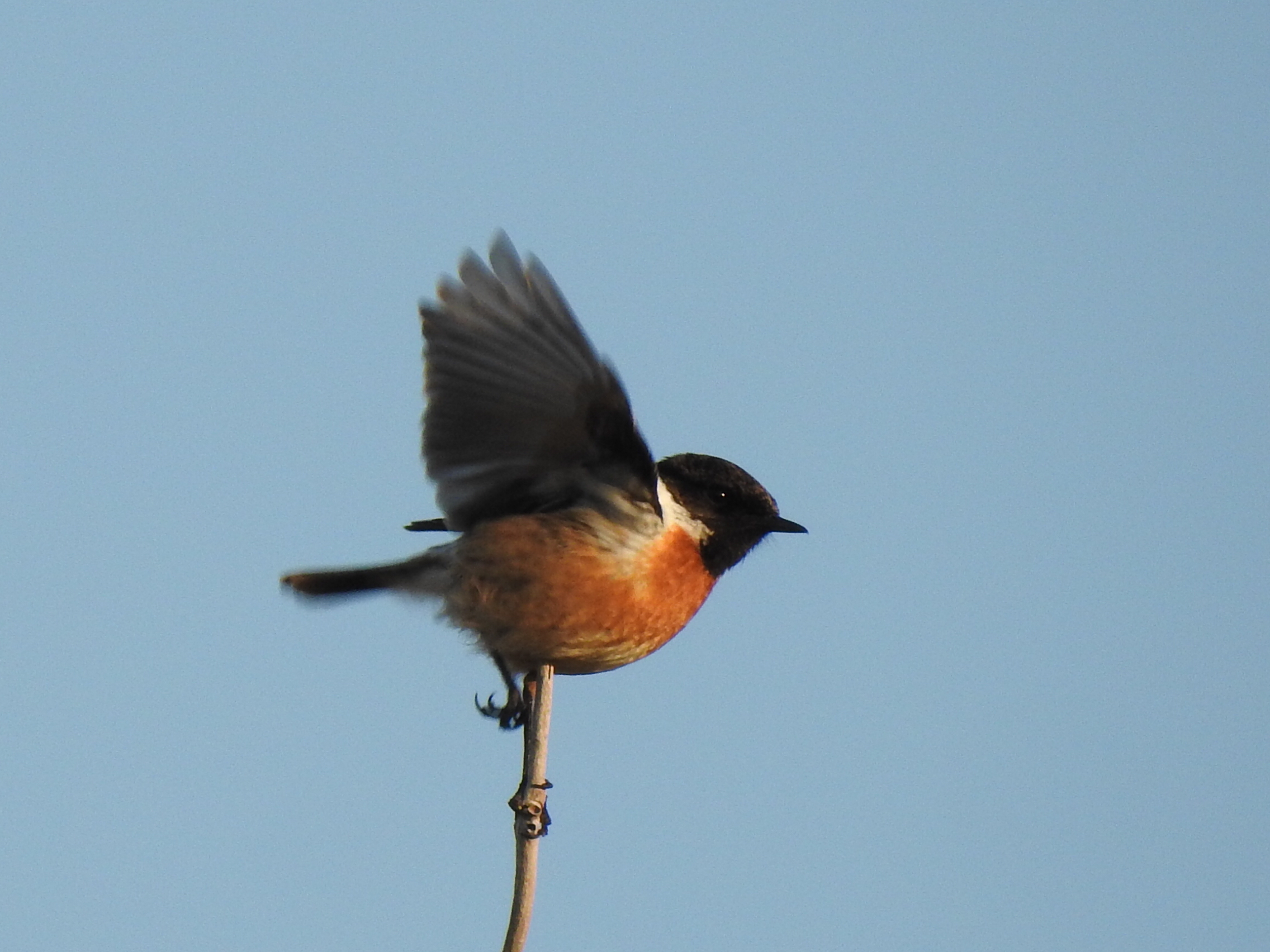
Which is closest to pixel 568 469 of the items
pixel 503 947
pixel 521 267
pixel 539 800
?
pixel 521 267

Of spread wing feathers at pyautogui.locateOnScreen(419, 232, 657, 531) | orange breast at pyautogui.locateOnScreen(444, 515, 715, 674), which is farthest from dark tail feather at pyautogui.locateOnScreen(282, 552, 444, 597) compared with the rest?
spread wing feathers at pyautogui.locateOnScreen(419, 232, 657, 531)

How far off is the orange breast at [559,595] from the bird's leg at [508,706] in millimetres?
81

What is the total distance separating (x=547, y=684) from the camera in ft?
18.8

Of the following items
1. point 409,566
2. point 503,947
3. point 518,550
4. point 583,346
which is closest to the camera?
point 503,947

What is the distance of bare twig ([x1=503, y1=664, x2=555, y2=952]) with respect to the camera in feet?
15.3

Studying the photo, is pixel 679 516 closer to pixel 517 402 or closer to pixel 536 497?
pixel 536 497

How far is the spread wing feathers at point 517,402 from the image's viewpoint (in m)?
6.43

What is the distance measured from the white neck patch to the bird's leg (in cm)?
102

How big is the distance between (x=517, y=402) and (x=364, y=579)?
54.2 inches

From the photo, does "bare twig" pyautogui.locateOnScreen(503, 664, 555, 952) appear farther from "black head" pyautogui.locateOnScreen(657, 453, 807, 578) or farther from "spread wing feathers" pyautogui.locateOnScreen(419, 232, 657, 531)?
"black head" pyautogui.locateOnScreen(657, 453, 807, 578)

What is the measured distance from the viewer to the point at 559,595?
6715mm

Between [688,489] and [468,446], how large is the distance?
1.25 metres

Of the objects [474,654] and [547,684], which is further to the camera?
[474,654]

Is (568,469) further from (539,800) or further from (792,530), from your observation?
(539,800)
